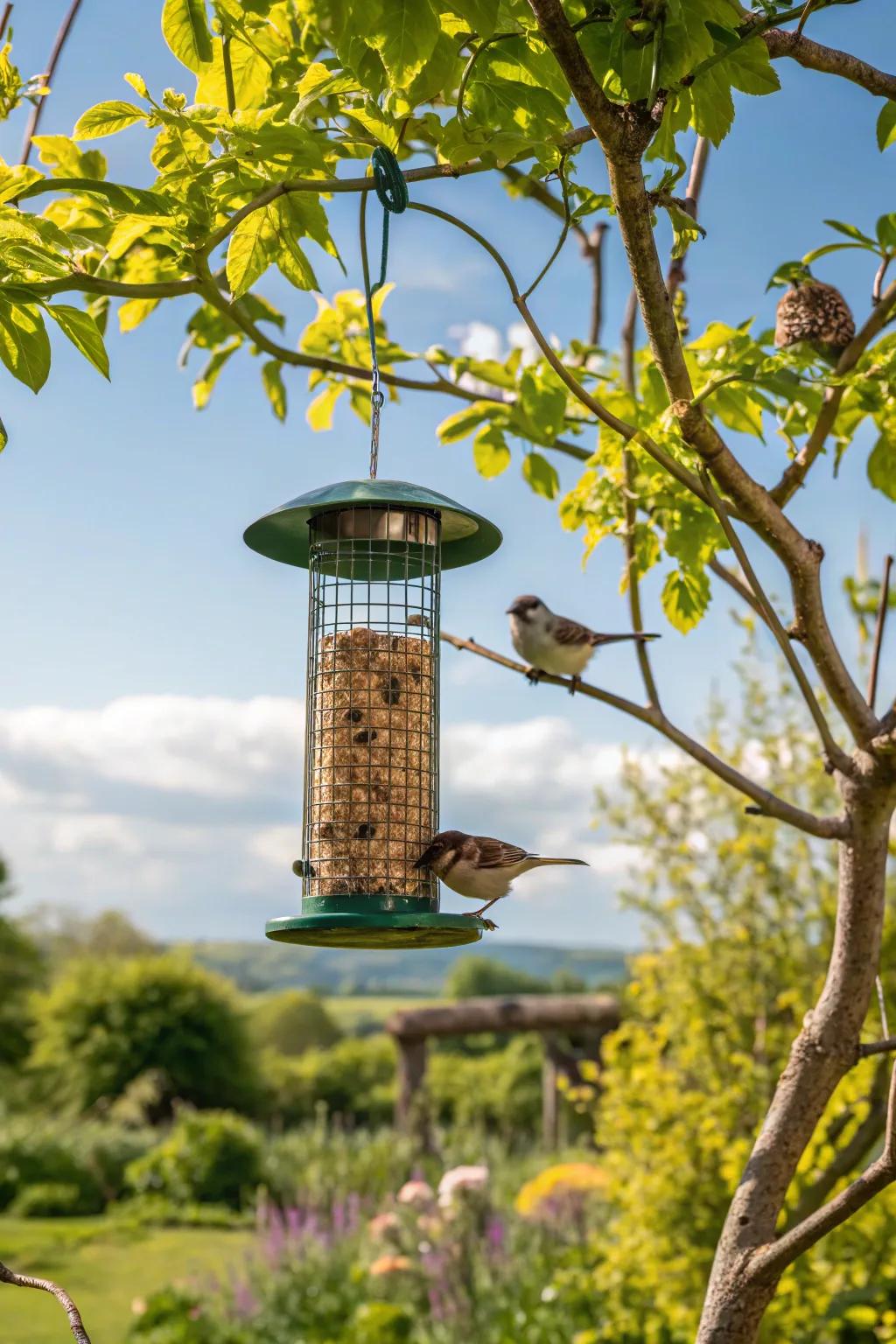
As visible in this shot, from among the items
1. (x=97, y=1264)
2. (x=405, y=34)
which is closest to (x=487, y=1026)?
(x=97, y=1264)

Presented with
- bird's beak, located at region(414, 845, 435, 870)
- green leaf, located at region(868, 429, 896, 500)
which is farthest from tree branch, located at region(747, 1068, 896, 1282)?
green leaf, located at region(868, 429, 896, 500)

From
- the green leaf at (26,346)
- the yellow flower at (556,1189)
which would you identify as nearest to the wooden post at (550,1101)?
the yellow flower at (556,1189)

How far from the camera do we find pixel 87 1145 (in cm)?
1177

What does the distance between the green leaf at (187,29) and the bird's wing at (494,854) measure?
1646mm

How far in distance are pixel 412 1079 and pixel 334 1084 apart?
4.51 m

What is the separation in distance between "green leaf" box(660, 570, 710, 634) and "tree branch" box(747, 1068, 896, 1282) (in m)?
1.16

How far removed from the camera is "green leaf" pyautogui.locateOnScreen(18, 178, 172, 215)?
1978 millimetres

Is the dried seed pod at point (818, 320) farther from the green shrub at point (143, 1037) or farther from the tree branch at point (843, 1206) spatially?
the green shrub at point (143, 1037)

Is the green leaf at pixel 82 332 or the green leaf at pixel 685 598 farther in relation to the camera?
the green leaf at pixel 685 598

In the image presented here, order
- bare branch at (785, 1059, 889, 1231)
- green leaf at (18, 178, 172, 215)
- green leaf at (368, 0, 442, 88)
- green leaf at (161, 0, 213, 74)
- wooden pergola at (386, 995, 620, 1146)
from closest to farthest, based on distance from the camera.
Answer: green leaf at (368, 0, 442, 88), green leaf at (18, 178, 172, 215), green leaf at (161, 0, 213, 74), bare branch at (785, 1059, 889, 1231), wooden pergola at (386, 995, 620, 1146)

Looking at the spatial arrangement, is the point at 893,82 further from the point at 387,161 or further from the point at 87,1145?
the point at 87,1145

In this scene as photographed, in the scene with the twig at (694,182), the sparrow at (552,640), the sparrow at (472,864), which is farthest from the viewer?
the sparrow at (552,640)

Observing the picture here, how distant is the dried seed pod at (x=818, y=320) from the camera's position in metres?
2.95

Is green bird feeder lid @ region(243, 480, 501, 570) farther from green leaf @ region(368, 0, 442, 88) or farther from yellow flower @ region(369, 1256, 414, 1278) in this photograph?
yellow flower @ region(369, 1256, 414, 1278)
